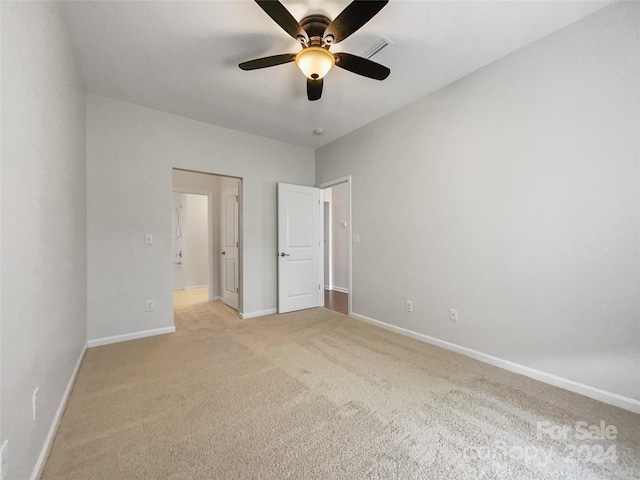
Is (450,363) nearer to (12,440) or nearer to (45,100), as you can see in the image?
(12,440)

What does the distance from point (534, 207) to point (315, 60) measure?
6.73 ft

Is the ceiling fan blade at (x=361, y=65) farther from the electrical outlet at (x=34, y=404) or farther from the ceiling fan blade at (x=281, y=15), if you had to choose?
the electrical outlet at (x=34, y=404)

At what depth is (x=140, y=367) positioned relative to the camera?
7.94 feet

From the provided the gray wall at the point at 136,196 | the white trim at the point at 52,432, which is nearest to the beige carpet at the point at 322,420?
the white trim at the point at 52,432

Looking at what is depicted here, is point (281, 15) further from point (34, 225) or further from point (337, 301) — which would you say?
point (337, 301)

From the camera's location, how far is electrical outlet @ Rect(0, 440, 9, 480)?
935 millimetres

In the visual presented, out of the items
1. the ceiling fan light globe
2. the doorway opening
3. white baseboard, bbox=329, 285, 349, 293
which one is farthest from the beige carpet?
white baseboard, bbox=329, 285, 349, 293

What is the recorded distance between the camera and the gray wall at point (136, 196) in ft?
9.64

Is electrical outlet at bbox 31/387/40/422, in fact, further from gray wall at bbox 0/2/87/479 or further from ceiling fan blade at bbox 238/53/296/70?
ceiling fan blade at bbox 238/53/296/70

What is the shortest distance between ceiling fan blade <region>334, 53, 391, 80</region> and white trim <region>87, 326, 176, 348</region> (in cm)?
339

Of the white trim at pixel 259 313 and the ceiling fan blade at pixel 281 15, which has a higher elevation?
the ceiling fan blade at pixel 281 15

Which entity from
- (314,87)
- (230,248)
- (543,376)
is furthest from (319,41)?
(230,248)

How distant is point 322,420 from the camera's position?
1688 millimetres

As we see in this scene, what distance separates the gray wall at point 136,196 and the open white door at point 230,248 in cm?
64
